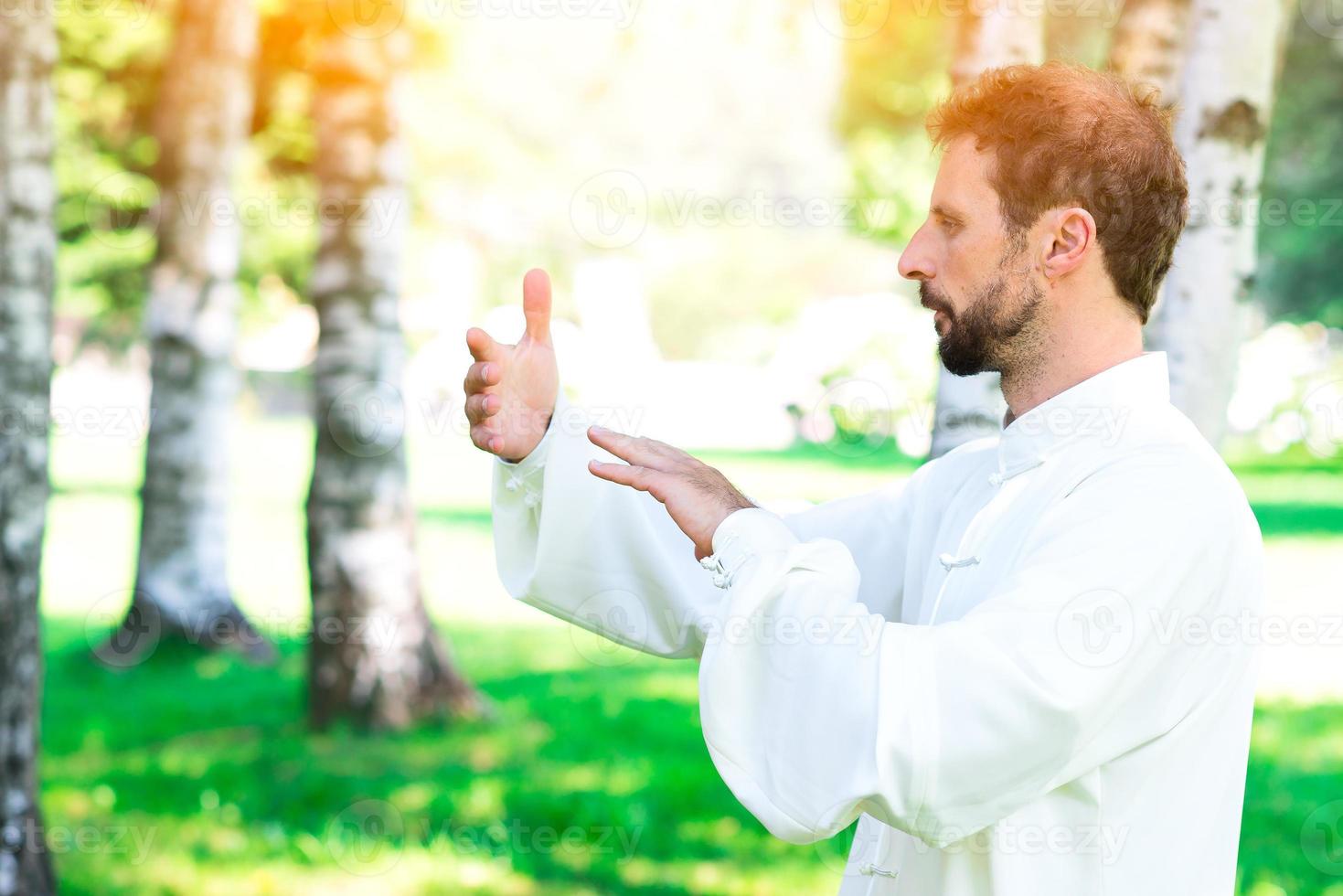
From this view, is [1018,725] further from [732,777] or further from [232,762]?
[232,762]

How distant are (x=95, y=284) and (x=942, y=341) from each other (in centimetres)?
2013

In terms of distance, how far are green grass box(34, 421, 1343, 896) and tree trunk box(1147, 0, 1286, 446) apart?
2221 millimetres

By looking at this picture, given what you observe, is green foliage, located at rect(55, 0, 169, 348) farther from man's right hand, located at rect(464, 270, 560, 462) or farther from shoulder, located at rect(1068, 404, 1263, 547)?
shoulder, located at rect(1068, 404, 1263, 547)

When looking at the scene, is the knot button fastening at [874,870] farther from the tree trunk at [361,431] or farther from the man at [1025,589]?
the tree trunk at [361,431]

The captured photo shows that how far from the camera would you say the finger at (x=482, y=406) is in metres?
2.62

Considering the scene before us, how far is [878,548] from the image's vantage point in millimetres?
2783

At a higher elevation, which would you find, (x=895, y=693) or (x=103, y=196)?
(x=103, y=196)

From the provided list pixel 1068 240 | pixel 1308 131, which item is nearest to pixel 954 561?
pixel 1068 240

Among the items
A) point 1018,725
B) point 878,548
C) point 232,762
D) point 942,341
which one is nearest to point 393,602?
point 232,762

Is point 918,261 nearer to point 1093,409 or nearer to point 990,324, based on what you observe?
point 990,324

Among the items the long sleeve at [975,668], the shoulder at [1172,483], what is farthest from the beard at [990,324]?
the long sleeve at [975,668]

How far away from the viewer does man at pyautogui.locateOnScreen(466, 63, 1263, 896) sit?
6.04 ft

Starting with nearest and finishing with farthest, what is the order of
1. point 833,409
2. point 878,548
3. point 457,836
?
1. point 878,548
2. point 457,836
3. point 833,409

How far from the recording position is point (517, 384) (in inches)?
106
